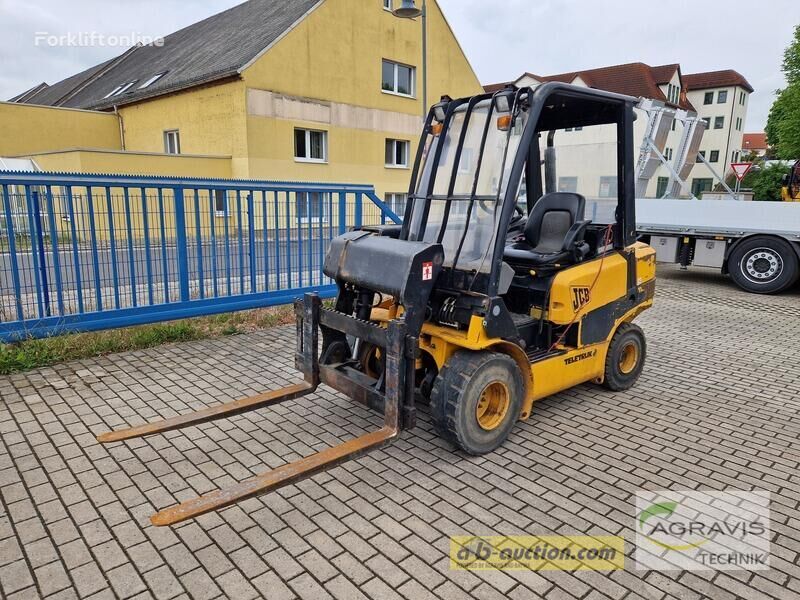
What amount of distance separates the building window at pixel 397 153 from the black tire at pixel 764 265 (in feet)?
50.9

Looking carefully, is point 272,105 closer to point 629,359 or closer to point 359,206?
point 359,206

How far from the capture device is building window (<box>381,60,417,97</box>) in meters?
22.8

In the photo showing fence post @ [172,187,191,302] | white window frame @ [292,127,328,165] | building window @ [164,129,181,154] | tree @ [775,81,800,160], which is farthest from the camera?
tree @ [775,81,800,160]

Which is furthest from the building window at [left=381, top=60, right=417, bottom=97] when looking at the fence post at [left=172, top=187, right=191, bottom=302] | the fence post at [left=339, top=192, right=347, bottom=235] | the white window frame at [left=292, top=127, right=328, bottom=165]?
the fence post at [left=172, top=187, right=191, bottom=302]

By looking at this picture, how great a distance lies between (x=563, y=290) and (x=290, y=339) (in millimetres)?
3596

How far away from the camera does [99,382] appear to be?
16.5 feet

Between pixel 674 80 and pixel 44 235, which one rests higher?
pixel 674 80

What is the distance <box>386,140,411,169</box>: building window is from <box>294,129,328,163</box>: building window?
3.42m

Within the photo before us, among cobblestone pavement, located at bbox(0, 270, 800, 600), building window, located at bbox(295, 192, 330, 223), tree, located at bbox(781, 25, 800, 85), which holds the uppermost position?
tree, located at bbox(781, 25, 800, 85)

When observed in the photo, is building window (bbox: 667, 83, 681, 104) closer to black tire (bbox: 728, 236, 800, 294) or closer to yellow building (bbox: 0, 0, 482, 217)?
yellow building (bbox: 0, 0, 482, 217)

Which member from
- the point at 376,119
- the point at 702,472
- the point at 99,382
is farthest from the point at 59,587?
the point at 376,119

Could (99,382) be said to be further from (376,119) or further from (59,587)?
(376,119)

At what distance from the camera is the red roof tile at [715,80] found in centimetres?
4788

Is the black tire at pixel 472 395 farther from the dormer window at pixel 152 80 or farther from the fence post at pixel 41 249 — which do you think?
the dormer window at pixel 152 80
